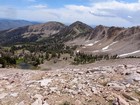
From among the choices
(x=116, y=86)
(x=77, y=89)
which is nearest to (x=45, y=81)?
(x=77, y=89)

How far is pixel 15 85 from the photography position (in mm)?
18203

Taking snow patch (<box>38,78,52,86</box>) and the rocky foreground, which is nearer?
the rocky foreground

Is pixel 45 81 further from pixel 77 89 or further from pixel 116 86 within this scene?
pixel 116 86

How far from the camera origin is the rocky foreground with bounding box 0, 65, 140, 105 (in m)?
15.1

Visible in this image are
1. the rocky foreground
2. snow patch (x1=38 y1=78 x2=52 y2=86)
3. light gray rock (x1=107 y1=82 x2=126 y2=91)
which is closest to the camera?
the rocky foreground

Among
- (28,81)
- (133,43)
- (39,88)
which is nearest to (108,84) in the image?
(39,88)

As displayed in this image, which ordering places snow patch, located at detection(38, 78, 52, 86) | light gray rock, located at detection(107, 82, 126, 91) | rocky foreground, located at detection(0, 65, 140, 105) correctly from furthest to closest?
snow patch, located at detection(38, 78, 52, 86) → light gray rock, located at detection(107, 82, 126, 91) → rocky foreground, located at detection(0, 65, 140, 105)

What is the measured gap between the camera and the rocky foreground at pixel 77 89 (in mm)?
15055

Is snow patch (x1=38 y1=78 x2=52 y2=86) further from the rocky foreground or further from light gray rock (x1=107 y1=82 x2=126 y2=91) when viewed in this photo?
light gray rock (x1=107 y1=82 x2=126 y2=91)

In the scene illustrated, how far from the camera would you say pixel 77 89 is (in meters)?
16.2

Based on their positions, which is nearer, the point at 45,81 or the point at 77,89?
the point at 77,89

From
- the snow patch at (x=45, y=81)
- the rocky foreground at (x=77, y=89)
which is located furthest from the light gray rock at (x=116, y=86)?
the snow patch at (x=45, y=81)

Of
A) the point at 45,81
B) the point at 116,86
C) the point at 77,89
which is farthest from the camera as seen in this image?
the point at 45,81

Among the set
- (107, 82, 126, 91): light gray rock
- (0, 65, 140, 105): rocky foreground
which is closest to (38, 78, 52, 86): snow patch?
(0, 65, 140, 105): rocky foreground
